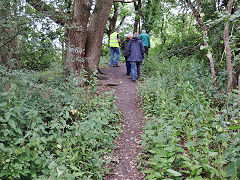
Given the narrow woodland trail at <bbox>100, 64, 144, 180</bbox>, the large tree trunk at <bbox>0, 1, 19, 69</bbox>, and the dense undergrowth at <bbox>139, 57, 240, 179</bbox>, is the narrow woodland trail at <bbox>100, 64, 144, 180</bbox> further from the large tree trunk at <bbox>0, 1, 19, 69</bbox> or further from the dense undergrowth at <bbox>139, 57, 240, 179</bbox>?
the large tree trunk at <bbox>0, 1, 19, 69</bbox>

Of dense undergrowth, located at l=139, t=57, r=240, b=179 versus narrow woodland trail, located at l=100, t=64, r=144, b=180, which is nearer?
dense undergrowth, located at l=139, t=57, r=240, b=179

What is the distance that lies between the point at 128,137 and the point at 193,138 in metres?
1.50

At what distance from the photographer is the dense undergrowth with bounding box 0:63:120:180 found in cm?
297

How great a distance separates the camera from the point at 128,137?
16.4 ft

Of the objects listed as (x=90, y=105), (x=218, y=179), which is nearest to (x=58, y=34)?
(x=90, y=105)

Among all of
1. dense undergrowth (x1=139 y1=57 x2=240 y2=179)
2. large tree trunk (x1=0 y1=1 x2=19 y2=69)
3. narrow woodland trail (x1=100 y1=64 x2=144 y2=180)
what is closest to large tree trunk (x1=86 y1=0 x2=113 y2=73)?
narrow woodland trail (x1=100 y1=64 x2=144 y2=180)

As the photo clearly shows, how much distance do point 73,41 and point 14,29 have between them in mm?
3202

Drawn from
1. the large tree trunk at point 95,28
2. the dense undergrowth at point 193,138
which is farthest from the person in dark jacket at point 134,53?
the dense undergrowth at point 193,138

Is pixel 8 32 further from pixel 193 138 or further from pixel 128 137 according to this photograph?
pixel 193 138

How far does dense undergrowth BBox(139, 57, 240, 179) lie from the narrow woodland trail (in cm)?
23

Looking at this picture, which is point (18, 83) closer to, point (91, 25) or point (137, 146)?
point (137, 146)

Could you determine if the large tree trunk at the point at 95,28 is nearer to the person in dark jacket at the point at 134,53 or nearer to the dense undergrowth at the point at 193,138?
the person in dark jacket at the point at 134,53

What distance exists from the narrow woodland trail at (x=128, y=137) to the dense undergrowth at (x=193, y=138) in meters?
0.23

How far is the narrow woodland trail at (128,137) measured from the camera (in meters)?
3.76
